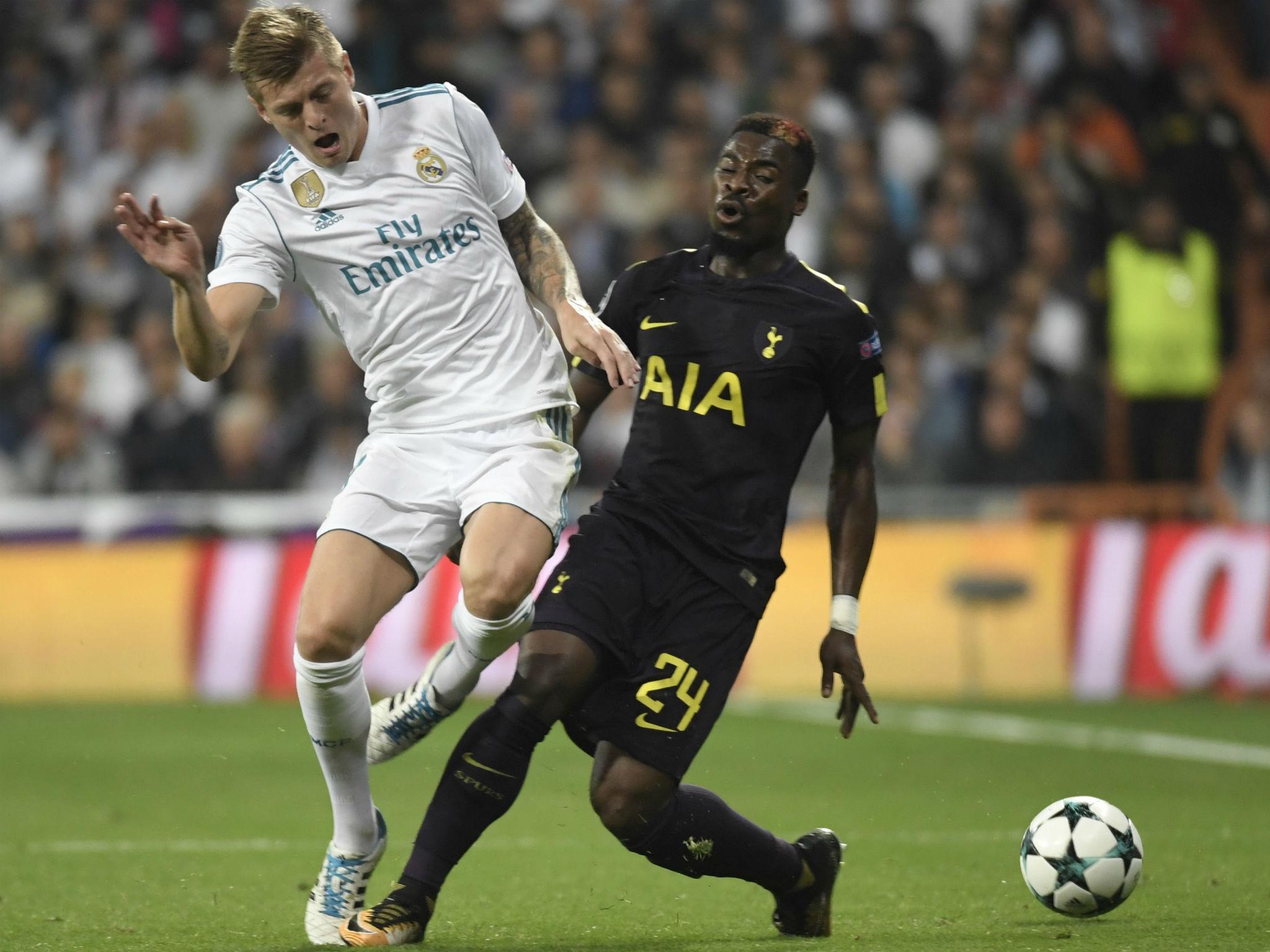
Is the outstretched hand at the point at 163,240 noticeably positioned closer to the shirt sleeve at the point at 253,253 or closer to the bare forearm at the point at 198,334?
the bare forearm at the point at 198,334

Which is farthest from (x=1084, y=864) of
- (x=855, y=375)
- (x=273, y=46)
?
(x=273, y=46)

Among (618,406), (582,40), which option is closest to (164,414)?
(618,406)

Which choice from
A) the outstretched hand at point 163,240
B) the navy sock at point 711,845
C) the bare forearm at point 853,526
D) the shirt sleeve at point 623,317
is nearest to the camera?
the outstretched hand at point 163,240

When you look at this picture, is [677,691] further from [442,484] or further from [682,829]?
[442,484]

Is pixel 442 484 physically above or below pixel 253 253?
below

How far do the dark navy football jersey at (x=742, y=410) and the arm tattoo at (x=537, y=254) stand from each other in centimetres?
32

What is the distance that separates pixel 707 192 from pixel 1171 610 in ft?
12.8

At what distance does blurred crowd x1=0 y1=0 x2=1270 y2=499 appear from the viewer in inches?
512

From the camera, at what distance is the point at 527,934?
5.32m

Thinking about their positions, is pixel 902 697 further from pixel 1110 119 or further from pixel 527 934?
pixel 527 934

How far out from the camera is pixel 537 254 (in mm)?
5656

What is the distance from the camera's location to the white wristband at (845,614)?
5.29 meters

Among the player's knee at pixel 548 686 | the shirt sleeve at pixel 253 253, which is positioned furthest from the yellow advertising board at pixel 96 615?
the player's knee at pixel 548 686

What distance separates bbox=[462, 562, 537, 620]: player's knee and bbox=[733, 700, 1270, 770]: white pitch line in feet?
17.7
